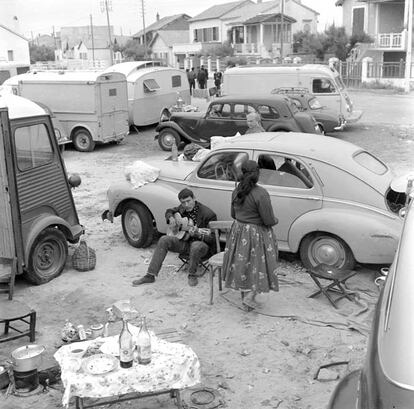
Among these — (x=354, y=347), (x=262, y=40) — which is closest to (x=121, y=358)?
(x=354, y=347)

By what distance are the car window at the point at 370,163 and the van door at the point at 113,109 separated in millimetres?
10313

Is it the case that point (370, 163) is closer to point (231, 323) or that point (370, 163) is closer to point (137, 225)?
point (231, 323)

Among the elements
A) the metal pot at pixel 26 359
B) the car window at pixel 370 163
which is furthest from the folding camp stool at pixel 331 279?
the metal pot at pixel 26 359

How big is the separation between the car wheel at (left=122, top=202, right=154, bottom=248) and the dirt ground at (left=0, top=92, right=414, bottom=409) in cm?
15

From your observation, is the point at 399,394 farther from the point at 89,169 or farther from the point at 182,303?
the point at 89,169

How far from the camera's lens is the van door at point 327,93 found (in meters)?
19.5

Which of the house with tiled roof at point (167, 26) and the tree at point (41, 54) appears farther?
the tree at point (41, 54)

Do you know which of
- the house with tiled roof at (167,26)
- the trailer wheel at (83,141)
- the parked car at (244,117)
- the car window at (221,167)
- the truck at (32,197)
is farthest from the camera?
the house with tiled roof at (167,26)

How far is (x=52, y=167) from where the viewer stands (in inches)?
315

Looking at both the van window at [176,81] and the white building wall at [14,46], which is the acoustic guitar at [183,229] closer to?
the van window at [176,81]

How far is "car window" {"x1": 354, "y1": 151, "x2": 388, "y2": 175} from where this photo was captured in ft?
25.7

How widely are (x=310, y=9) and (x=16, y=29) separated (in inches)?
1294

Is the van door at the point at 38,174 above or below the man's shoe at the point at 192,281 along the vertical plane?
above

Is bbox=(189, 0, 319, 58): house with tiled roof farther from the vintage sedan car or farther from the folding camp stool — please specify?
the folding camp stool
